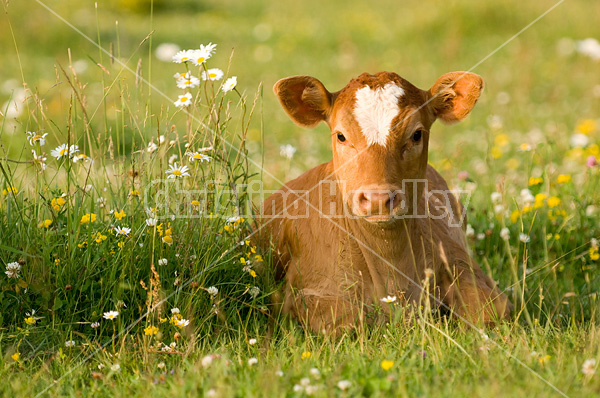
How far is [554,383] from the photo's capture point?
9.86 feet

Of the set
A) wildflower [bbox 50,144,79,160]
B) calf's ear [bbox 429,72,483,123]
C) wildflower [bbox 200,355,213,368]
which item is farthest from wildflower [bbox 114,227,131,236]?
calf's ear [bbox 429,72,483,123]

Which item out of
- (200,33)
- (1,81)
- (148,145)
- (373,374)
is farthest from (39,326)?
(200,33)

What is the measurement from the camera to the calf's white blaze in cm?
423

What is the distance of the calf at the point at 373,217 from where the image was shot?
13.8ft

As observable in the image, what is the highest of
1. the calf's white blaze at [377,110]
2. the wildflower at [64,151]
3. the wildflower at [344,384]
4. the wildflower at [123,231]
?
the calf's white blaze at [377,110]

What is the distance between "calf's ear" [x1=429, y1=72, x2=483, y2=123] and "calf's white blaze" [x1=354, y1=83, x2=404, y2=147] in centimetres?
38

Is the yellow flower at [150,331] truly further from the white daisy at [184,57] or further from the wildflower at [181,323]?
the white daisy at [184,57]

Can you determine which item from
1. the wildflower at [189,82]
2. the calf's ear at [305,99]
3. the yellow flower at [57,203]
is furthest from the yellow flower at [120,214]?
the calf's ear at [305,99]

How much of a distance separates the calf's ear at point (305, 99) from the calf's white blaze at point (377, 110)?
364 millimetres

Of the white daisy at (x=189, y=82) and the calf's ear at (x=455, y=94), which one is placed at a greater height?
the white daisy at (x=189, y=82)

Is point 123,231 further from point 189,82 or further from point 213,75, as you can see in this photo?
point 213,75

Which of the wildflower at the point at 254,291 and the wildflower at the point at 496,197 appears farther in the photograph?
the wildflower at the point at 496,197

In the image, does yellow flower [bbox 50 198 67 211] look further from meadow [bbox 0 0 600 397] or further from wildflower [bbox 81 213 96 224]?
wildflower [bbox 81 213 96 224]

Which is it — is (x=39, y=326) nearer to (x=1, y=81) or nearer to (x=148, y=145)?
(x=148, y=145)
